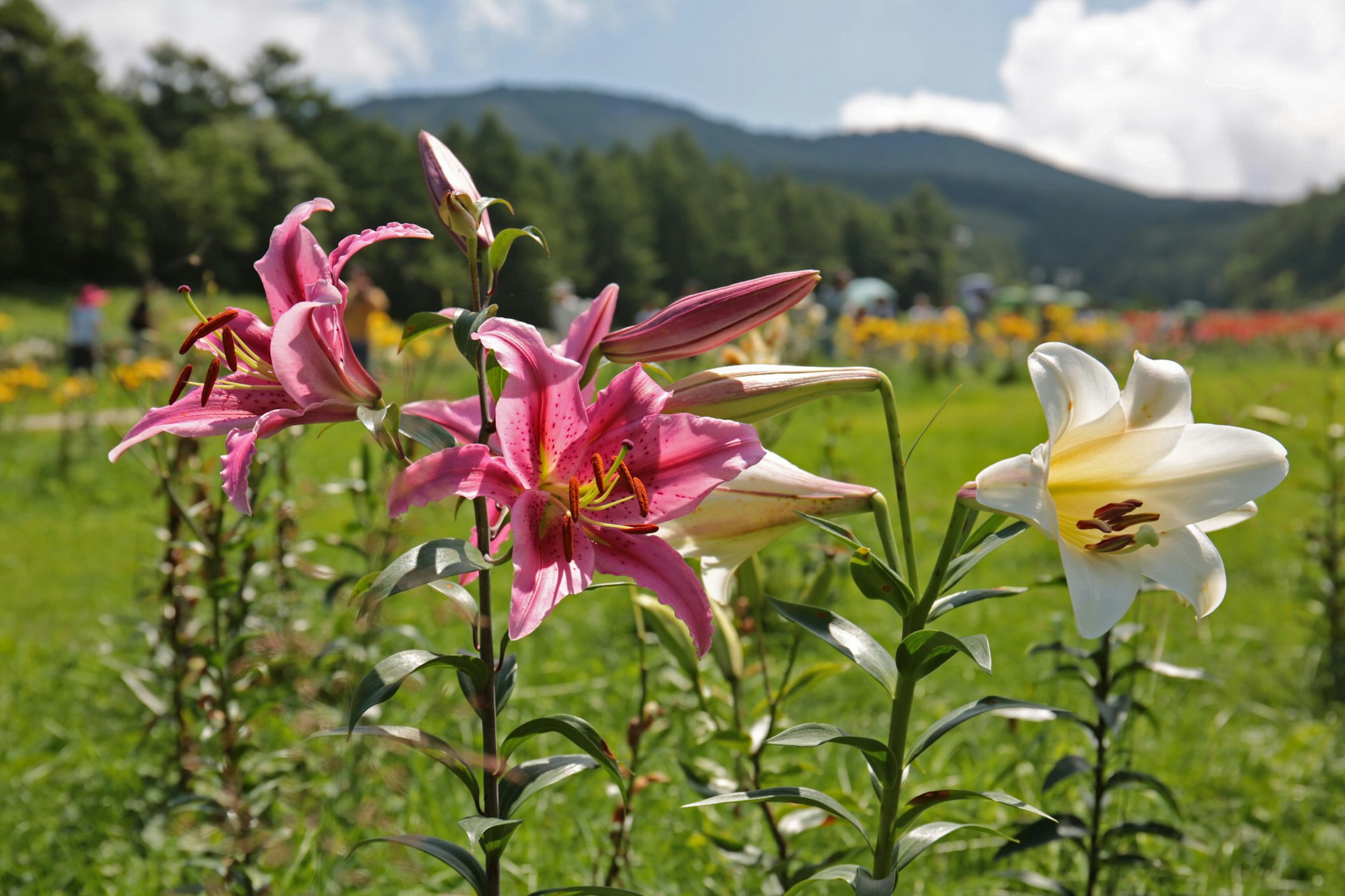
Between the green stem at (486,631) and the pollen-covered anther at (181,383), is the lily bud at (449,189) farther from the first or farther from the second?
the pollen-covered anther at (181,383)

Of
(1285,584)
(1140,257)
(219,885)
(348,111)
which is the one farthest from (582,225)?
(1140,257)

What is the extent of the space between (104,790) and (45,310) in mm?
27445

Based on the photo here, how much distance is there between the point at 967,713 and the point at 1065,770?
0.52 m

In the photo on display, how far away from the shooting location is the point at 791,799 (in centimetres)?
78

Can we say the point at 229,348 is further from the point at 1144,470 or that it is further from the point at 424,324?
the point at 1144,470

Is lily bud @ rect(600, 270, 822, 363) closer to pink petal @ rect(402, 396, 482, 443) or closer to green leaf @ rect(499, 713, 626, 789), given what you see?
pink petal @ rect(402, 396, 482, 443)

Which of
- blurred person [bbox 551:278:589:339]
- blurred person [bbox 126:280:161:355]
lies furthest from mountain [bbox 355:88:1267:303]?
blurred person [bbox 126:280:161:355]

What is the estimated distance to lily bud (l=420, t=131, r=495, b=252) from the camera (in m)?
0.70

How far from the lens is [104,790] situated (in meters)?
2.09

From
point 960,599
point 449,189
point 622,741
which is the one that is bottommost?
point 622,741

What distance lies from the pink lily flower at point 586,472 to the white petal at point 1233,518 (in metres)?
0.42

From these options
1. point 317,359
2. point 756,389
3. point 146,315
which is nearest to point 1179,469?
point 756,389

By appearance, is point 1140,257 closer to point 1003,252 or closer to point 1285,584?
point 1003,252

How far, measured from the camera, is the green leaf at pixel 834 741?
76 centimetres
